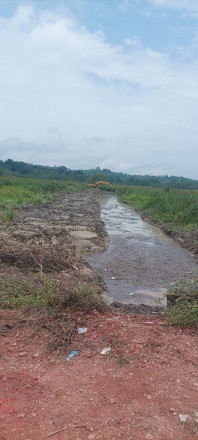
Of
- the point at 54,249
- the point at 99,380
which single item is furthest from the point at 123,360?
the point at 54,249

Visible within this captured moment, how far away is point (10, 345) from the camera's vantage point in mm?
3742

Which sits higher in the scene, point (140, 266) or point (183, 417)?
point (183, 417)

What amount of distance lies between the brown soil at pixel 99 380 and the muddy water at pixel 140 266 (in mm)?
1100

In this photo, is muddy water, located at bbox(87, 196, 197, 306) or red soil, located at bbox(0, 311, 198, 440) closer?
red soil, located at bbox(0, 311, 198, 440)

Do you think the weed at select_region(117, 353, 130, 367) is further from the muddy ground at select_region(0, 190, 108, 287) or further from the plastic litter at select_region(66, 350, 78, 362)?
the muddy ground at select_region(0, 190, 108, 287)

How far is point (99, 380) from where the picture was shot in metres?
3.15

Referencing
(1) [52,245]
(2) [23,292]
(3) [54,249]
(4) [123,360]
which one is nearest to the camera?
(4) [123,360]

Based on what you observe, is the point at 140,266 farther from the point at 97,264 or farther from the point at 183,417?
the point at 183,417

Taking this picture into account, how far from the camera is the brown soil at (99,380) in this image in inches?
102

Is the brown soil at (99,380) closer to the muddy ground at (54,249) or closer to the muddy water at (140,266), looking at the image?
the muddy water at (140,266)

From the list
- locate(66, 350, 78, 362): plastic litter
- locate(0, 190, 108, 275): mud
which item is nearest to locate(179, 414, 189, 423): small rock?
locate(66, 350, 78, 362): plastic litter

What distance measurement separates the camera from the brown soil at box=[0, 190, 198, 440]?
2584mm

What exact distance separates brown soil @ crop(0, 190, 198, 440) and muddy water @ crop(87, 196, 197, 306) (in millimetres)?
1100

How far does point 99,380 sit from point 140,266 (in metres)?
5.62
